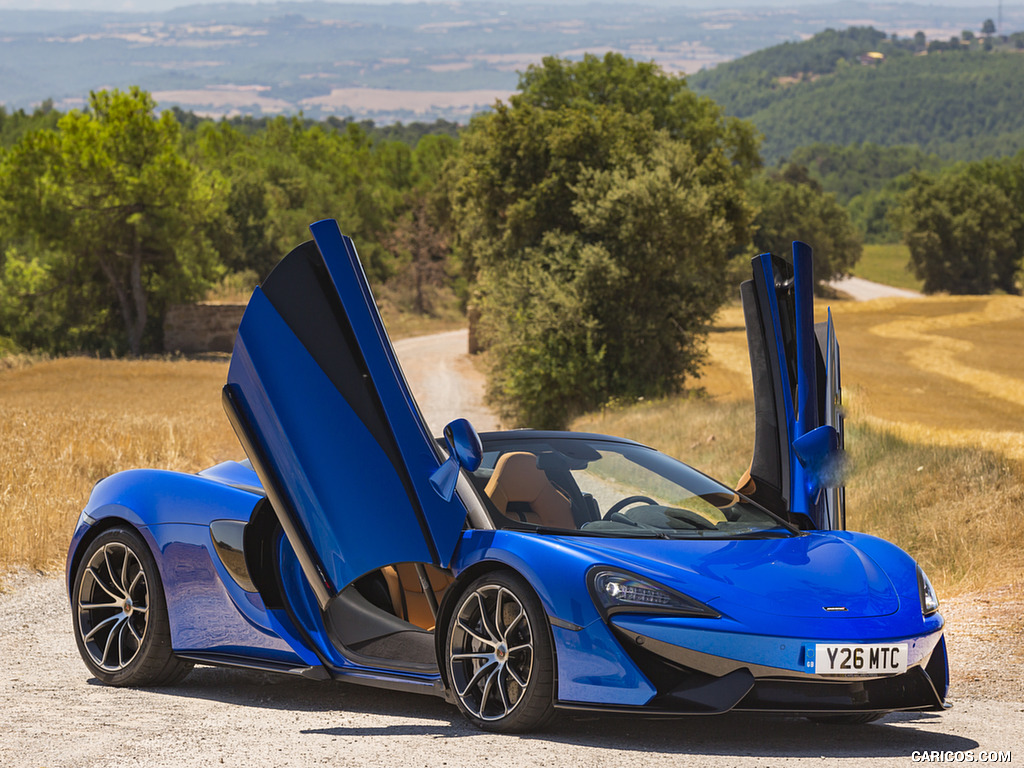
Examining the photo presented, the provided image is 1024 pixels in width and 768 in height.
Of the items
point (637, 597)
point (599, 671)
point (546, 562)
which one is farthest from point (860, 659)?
point (546, 562)

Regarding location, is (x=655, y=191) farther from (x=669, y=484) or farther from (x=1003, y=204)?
(x=1003, y=204)

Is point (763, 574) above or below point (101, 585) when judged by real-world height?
above

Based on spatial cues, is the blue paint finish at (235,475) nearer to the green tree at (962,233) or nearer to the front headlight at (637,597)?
the front headlight at (637,597)

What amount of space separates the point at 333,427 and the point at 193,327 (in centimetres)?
5282

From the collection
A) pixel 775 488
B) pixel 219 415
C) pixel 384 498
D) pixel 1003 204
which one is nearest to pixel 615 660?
pixel 384 498

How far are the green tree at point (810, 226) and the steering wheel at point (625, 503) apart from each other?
3330 inches

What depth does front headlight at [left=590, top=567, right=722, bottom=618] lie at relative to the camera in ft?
14.2

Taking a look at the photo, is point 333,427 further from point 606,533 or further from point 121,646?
point 121,646

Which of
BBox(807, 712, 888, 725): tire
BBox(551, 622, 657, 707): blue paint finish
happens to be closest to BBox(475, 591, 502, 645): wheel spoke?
BBox(551, 622, 657, 707): blue paint finish

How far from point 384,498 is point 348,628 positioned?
2.62 ft

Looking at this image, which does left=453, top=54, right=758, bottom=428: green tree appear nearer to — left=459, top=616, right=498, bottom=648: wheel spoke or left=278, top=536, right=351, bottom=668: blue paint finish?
left=278, top=536, right=351, bottom=668: blue paint finish

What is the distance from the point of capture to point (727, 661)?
4.28 meters

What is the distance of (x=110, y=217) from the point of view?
52.4m

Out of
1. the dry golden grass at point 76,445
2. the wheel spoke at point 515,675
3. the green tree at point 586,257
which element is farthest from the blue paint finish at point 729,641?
the green tree at point 586,257
